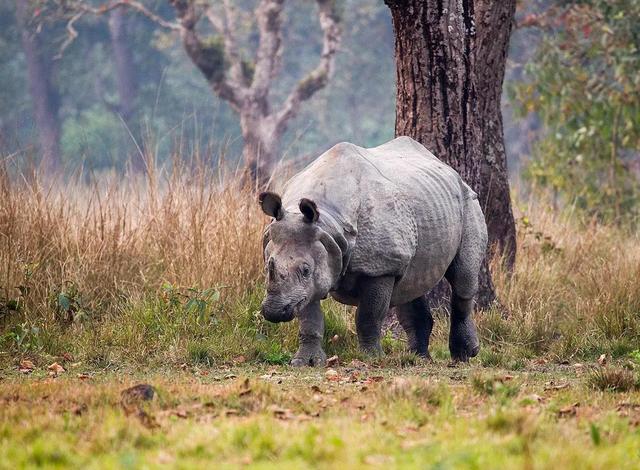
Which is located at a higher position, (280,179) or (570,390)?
(280,179)

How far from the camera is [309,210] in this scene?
22.7ft

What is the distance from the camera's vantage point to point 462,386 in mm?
6309

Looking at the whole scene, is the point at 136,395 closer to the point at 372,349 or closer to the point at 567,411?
the point at 567,411

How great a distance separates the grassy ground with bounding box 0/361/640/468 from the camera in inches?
167

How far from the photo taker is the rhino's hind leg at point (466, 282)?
8.32 m

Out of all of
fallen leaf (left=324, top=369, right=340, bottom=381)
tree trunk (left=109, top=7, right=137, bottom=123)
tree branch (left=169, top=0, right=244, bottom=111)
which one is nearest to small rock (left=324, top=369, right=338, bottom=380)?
fallen leaf (left=324, top=369, right=340, bottom=381)

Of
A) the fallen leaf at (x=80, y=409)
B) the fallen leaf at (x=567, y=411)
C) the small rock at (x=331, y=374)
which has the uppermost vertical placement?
the fallen leaf at (x=80, y=409)

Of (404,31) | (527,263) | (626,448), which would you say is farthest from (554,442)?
(527,263)

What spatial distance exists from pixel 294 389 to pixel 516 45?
3143cm

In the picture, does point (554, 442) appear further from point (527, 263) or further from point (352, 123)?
point (352, 123)

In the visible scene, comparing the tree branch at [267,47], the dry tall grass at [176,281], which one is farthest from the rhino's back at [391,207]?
the tree branch at [267,47]

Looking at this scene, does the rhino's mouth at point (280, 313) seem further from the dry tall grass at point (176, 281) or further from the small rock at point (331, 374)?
the dry tall grass at point (176, 281)

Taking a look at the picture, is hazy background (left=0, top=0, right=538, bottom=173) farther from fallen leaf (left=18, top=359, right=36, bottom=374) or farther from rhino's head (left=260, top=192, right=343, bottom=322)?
rhino's head (left=260, top=192, right=343, bottom=322)

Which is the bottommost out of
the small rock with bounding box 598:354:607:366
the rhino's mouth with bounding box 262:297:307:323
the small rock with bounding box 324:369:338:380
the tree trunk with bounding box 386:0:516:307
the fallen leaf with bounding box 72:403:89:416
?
the small rock with bounding box 598:354:607:366
